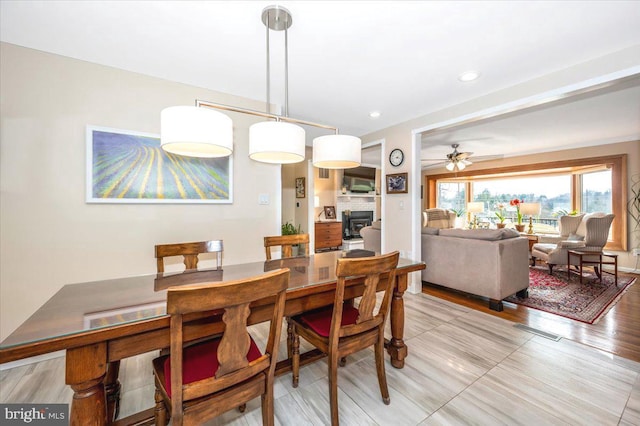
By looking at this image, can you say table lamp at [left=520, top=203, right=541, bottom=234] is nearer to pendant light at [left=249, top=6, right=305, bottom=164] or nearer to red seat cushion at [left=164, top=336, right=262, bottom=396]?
pendant light at [left=249, top=6, right=305, bottom=164]

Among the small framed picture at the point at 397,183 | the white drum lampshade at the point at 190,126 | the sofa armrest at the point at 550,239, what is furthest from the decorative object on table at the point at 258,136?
the sofa armrest at the point at 550,239

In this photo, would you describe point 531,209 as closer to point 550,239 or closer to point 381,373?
point 550,239

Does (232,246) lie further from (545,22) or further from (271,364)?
(545,22)

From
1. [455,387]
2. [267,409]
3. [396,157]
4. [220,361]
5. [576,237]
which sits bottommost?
[455,387]

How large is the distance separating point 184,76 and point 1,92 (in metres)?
1.25

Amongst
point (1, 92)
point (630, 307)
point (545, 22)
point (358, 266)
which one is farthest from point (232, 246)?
point (630, 307)

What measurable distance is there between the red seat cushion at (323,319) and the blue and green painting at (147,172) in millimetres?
1638

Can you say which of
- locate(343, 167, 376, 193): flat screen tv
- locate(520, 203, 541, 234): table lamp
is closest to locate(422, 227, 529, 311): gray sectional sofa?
locate(520, 203, 541, 234): table lamp

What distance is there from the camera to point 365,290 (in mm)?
1438

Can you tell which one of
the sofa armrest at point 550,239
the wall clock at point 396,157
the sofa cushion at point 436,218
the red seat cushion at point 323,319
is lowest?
the red seat cushion at point 323,319

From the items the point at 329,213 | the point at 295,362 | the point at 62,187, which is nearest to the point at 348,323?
the point at 295,362

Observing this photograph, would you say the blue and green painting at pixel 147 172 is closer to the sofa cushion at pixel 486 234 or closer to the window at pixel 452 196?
the sofa cushion at pixel 486 234

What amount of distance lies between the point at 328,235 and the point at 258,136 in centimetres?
544

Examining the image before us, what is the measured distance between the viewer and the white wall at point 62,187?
1942mm
